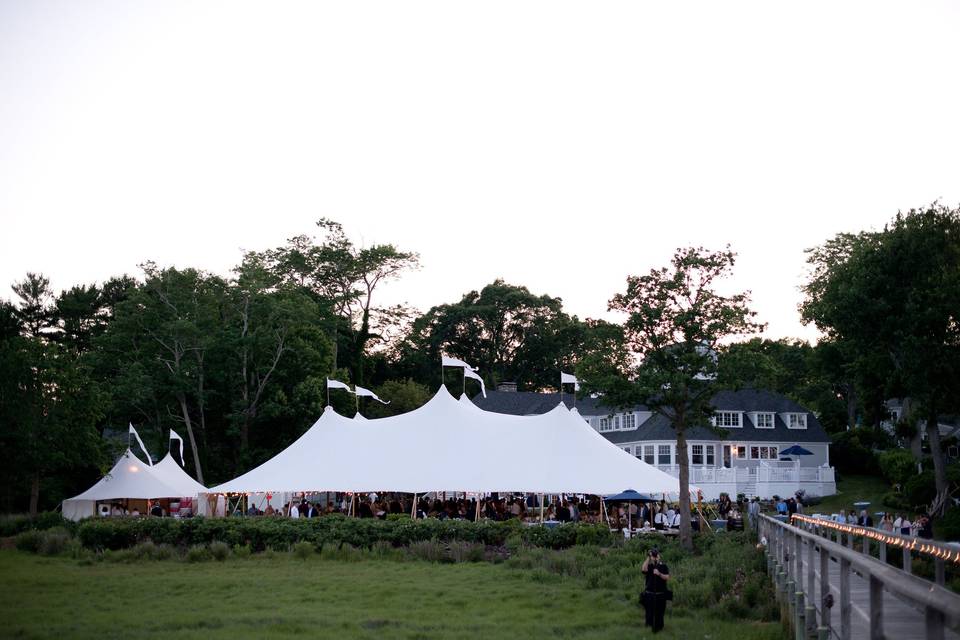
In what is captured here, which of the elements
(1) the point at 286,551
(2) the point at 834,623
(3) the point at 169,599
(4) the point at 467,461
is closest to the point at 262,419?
(4) the point at 467,461

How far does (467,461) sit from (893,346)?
20.1 meters

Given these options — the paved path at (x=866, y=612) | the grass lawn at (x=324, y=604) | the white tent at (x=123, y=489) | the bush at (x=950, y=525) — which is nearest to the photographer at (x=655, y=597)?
the grass lawn at (x=324, y=604)

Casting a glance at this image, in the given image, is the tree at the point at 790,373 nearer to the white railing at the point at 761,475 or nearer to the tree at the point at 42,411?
the white railing at the point at 761,475

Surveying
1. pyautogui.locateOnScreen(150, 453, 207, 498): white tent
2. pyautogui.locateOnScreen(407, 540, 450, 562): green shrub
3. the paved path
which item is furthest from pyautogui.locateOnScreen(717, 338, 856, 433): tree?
pyautogui.locateOnScreen(150, 453, 207, 498): white tent

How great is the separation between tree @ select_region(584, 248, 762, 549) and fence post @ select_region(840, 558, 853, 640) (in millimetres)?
18800

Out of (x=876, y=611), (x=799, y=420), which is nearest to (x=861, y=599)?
(x=876, y=611)

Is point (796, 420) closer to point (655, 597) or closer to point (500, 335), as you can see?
point (500, 335)

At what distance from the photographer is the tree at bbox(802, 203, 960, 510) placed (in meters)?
37.5

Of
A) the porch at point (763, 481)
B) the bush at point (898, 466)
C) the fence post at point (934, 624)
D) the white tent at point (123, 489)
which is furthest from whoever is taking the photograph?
the porch at point (763, 481)

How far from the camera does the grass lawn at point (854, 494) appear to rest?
46.6 m

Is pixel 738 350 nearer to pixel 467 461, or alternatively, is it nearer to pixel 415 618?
pixel 467 461

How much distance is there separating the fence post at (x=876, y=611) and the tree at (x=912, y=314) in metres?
34.7

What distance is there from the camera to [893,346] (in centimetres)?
4088

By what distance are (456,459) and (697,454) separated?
93.9 feet
